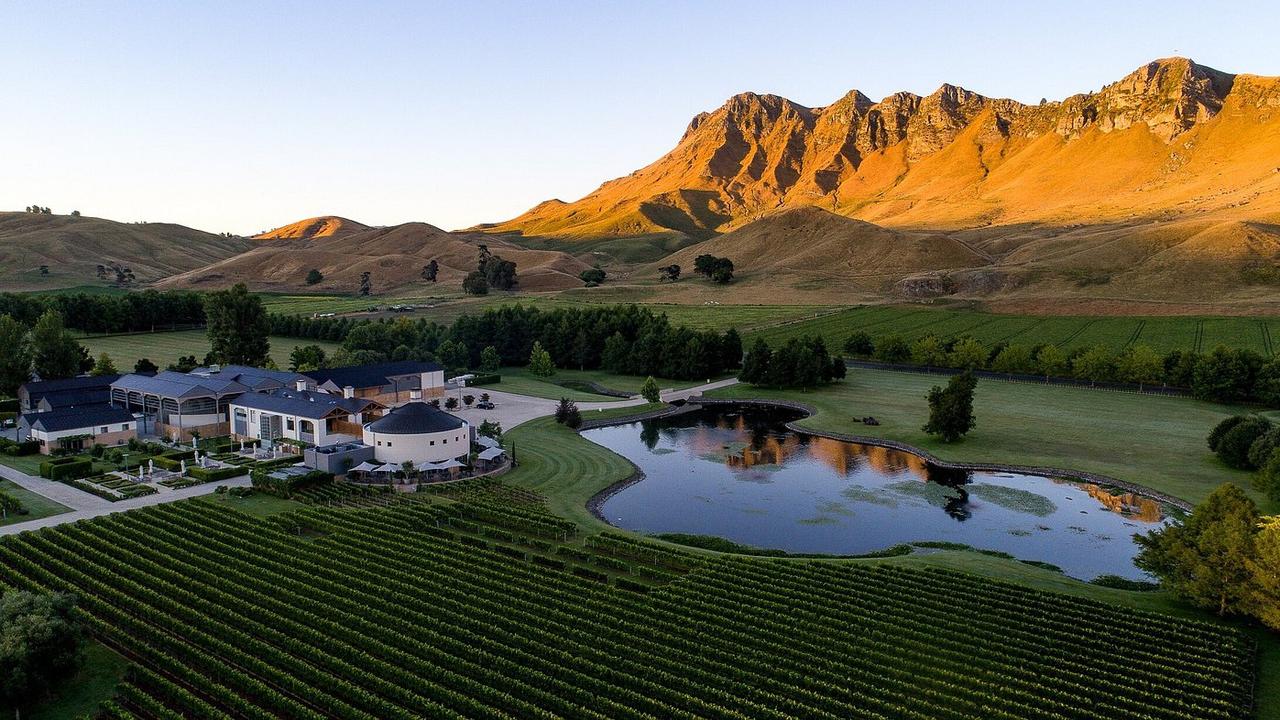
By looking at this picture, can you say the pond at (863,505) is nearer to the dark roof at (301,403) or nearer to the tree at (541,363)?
the dark roof at (301,403)

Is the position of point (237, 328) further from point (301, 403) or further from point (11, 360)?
point (301, 403)

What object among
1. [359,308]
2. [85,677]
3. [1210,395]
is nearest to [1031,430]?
[1210,395]

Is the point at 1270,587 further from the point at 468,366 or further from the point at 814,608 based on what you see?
the point at 468,366

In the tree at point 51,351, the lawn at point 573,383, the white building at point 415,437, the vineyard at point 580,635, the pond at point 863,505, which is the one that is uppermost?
the tree at point 51,351

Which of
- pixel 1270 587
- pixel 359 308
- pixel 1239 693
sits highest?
pixel 359 308

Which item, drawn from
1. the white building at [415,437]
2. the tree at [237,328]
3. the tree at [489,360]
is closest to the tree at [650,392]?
the tree at [489,360]

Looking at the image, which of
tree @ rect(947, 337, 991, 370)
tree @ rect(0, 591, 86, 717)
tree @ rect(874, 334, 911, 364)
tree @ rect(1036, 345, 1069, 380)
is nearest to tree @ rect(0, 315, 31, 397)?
tree @ rect(0, 591, 86, 717)

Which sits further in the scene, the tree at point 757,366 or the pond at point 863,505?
the tree at point 757,366
